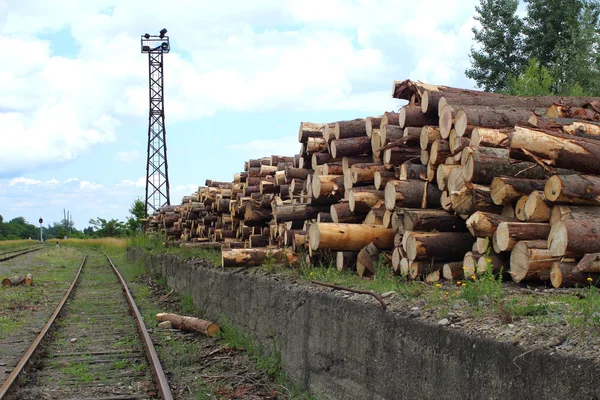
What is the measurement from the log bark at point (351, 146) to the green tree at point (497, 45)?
2262 centimetres

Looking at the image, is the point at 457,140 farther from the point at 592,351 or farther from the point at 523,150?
the point at 592,351

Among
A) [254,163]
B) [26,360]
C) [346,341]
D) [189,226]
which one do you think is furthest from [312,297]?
[189,226]

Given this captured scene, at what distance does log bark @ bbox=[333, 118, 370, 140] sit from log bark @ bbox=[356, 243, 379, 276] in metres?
2.07

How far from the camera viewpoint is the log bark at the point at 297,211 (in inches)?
388

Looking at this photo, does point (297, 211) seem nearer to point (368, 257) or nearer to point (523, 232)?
point (368, 257)

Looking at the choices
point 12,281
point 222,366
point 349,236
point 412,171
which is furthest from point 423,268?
point 12,281

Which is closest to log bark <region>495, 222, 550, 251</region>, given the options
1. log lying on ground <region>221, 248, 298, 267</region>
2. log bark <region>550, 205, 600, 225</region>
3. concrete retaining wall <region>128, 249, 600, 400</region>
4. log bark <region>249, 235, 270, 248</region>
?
log bark <region>550, 205, 600, 225</region>

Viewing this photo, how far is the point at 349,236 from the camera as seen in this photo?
26.4ft

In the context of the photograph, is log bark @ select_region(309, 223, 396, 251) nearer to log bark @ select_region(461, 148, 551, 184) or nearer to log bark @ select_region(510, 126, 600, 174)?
log bark @ select_region(461, 148, 551, 184)

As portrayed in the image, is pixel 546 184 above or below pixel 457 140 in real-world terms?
below

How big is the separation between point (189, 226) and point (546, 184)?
55.5ft

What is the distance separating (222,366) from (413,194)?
10.7 ft

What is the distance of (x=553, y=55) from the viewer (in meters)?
29.8

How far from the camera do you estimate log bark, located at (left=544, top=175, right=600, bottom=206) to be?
5801 millimetres
